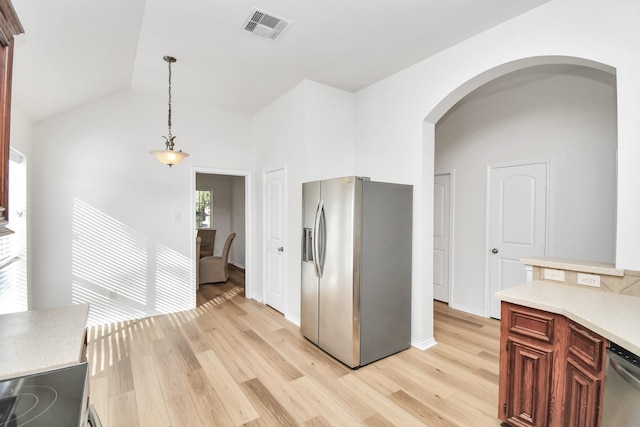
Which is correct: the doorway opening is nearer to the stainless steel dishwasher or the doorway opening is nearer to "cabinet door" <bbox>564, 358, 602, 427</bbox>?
"cabinet door" <bbox>564, 358, 602, 427</bbox>

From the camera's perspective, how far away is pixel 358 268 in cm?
267

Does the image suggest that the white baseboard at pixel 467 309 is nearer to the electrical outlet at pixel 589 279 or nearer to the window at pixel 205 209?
the electrical outlet at pixel 589 279

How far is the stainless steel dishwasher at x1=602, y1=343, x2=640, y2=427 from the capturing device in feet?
3.94

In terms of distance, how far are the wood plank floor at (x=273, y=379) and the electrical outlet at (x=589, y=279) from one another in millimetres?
1036

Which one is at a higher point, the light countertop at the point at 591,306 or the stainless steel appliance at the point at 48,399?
the light countertop at the point at 591,306

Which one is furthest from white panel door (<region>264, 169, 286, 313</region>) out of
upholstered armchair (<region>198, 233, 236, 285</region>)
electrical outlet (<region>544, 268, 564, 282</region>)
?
electrical outlet (<region>544, 268, 564, 282</region>)

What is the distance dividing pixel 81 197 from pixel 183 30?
2435 millimetres

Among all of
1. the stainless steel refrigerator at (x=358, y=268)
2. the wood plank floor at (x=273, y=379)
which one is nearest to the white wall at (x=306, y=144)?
the stainless steel refrigerator at (x=358, y=268)

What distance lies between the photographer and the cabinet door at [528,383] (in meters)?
1.70

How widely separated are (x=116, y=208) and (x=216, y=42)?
2.45 meters

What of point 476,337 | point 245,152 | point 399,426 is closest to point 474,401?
point 399,426

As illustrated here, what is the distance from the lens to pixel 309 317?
3.21 metres

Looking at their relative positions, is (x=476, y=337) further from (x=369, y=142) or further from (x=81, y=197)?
(x=81, y=197)

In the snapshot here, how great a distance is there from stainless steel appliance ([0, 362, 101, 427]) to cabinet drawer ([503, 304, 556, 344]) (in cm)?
214
